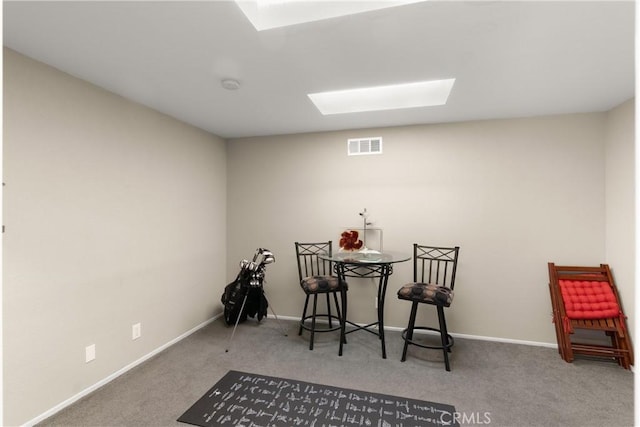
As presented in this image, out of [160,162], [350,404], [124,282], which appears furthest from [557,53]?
[124,282]

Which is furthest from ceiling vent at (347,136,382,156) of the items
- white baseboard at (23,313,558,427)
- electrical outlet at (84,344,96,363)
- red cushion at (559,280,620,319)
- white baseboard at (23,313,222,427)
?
electrical outlet at (84,344,96,363)

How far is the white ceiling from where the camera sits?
1743 mm

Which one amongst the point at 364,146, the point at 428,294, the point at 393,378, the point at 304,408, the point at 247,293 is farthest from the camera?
the point at 364,146

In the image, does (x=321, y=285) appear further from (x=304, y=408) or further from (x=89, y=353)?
(x=89, y=353)

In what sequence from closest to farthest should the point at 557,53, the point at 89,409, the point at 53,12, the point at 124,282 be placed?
the point at 53,12, the point at 557,53, the point at 89,409, the point at 124,282

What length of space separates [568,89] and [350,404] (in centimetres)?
294

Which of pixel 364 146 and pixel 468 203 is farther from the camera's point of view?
pixel 364 146

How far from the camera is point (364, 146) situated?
12.5 feet

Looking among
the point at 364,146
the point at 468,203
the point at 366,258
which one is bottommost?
the point at 366,258

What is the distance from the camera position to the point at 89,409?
232cm

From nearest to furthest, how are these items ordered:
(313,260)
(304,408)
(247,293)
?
(304,408) → (247,293) → (313,260)

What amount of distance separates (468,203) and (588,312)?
1.40 metres

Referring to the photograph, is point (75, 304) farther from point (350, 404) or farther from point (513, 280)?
point (513, 280)

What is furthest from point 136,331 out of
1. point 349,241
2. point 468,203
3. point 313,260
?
point 468,203
